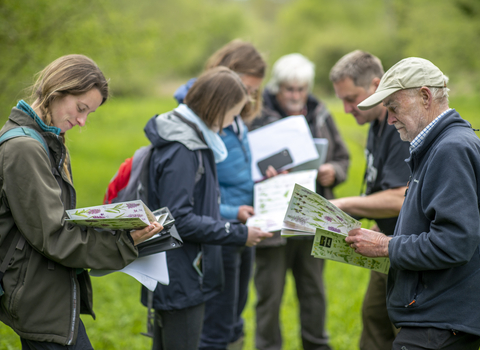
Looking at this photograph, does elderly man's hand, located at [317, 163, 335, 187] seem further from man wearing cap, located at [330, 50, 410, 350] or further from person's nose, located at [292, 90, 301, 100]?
person's nose, located at [292, 90, 301, 100]

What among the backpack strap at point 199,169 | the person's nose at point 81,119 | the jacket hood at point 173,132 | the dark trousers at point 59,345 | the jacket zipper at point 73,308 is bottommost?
the dark trousers at point 59,345

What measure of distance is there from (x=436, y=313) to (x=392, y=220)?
3.53ft

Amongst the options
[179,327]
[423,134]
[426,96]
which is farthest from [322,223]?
[179,327]

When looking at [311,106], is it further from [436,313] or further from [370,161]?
[436,313]

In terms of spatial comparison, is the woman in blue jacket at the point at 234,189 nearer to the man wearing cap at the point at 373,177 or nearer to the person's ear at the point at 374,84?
the man wearing cap at the point at 373,177

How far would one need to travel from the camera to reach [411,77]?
2.04 m

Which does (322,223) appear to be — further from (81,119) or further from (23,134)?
(23,134)

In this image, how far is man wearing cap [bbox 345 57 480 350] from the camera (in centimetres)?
182

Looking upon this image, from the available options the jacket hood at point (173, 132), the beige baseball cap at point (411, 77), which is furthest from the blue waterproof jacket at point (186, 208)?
the beige baseball cap at point (411, 77)

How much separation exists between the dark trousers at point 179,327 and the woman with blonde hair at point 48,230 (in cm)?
64

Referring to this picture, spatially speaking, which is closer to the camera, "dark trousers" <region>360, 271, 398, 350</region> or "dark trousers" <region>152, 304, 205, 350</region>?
"dark trousers" <region>152, 304, 205, 350</region>

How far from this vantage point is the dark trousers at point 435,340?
76.3 inches

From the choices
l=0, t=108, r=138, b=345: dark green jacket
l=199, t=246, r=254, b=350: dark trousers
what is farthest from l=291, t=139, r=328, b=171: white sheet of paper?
l=0, t=108, r=138, b=345: dark green jacket

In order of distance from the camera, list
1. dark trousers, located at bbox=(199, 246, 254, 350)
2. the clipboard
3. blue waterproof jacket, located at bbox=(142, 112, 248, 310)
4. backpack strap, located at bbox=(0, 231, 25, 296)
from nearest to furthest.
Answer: backpack strap, located at bbox=(0, 231, 25, 296) < the clipboard < blue waterproof jacket, located at bbox=(142, 112, 248, 310) < dark trousers, located at bbox=(199, 246, 254, 350)
